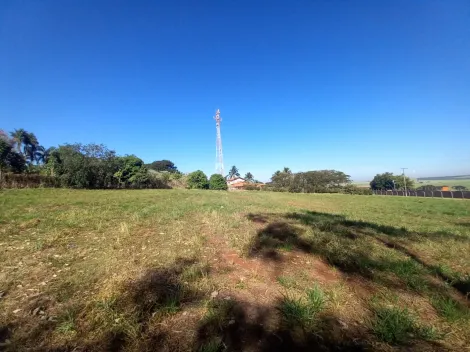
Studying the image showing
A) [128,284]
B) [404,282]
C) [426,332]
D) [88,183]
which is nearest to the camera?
[426,332]

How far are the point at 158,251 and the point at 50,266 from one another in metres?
1.97

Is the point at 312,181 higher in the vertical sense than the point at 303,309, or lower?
higher

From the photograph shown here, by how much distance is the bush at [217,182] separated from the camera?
2240 inches

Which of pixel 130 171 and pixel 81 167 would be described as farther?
pixel 130 171

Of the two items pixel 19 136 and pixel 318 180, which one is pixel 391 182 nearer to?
pixel 318 180

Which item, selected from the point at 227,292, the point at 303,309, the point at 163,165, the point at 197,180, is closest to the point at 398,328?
the point at 303,309

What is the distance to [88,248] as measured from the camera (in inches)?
205

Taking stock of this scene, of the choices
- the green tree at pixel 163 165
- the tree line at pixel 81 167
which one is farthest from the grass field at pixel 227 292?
the green tree at pixel 163 165

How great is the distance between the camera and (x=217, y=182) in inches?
2256

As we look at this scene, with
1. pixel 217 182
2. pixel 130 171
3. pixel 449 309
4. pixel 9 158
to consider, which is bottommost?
pixel 449 309

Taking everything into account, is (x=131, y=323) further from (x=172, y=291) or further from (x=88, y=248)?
(x=88, y=248)

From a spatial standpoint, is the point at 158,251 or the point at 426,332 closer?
the point at 426,332

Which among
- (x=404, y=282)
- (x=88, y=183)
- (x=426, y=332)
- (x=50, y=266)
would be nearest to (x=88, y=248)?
(x=50, y=266)

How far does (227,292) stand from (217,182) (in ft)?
178
